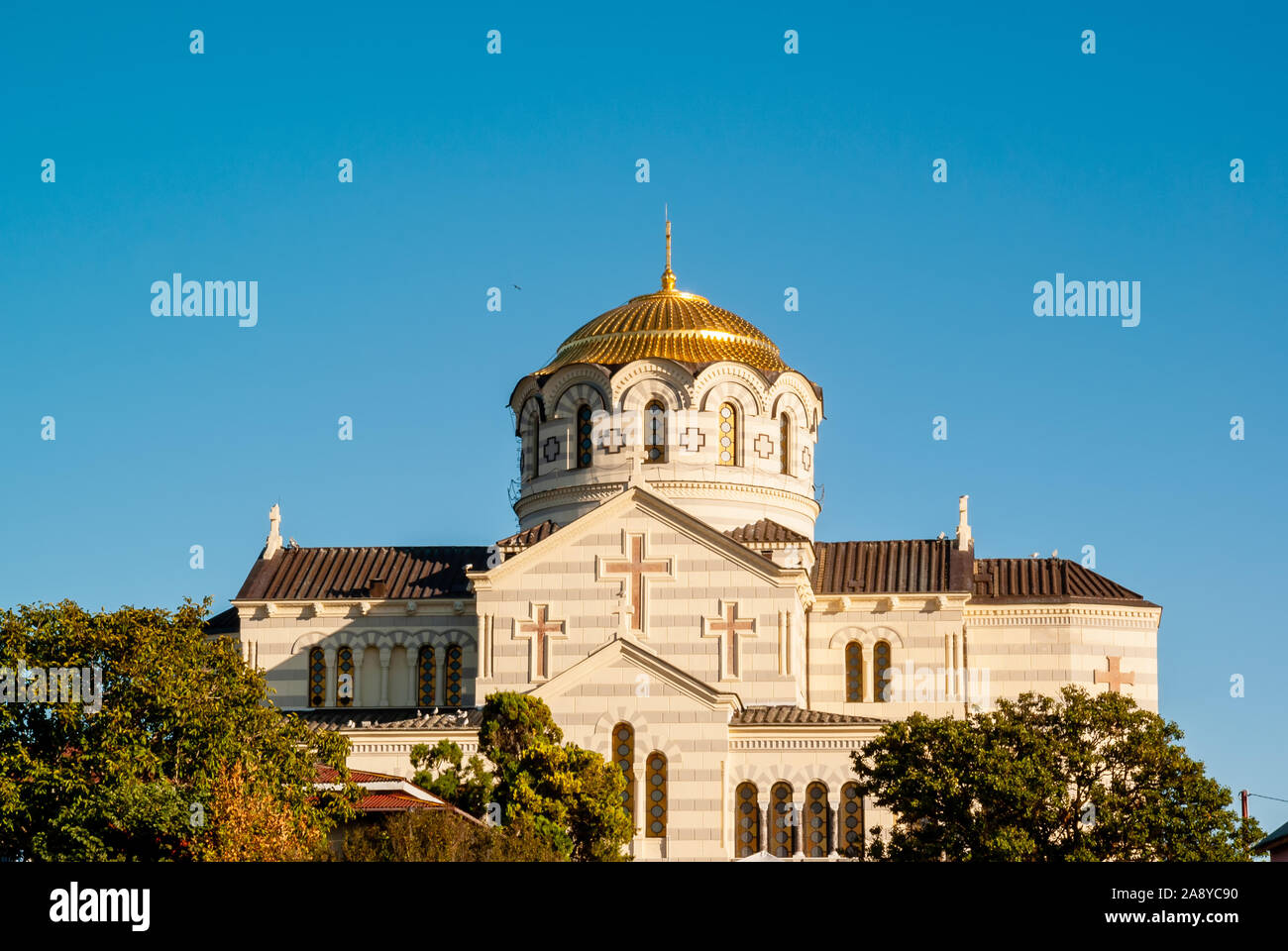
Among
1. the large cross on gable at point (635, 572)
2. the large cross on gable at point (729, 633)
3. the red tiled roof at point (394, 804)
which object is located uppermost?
the large cross on gable at point (635, 572)

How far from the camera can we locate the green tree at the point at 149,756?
1522 inches

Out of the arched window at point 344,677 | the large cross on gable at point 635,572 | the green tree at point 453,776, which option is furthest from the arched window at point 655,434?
the green tree at point 453,776

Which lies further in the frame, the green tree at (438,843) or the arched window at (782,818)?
the arched window at (782,818)

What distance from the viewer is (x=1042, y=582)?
2341 inches

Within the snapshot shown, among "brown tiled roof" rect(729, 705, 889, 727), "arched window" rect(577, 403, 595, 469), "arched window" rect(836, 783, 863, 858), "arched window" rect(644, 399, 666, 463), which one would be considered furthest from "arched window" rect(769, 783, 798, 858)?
"arched window" rect(577, 403, 595, 469)

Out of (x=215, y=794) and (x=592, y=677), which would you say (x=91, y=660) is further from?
(x=592, y=677)

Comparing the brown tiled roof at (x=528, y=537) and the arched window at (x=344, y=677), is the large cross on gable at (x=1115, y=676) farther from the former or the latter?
the arched window at (x=344, y=677)

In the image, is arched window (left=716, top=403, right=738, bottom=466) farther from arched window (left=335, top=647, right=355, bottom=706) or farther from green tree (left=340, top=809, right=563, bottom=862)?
green tree (left=340, top=809, right=563, bottom=862)

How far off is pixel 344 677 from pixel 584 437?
10.2 meters

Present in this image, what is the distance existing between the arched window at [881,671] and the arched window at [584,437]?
10374 mm

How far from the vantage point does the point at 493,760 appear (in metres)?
45.9

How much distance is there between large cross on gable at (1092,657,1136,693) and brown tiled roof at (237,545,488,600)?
742 inches

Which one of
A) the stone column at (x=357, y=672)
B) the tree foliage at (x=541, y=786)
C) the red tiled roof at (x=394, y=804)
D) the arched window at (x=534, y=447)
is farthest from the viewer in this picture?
the arched window at (x=534, y=447)
